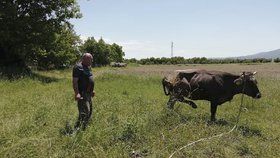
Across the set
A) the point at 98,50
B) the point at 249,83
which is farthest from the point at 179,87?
the point at 98,50

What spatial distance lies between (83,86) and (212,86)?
4.30m

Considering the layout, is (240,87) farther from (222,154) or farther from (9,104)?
(9,104)

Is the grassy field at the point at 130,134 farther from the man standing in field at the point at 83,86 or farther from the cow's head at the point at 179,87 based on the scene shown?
the cow's head at the point at 179,87

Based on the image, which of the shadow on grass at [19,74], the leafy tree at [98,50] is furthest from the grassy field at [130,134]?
the leafy tree at [98,50]

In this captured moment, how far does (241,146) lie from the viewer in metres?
9.70

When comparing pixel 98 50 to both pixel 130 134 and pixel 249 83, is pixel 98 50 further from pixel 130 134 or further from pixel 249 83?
pixel 130 134

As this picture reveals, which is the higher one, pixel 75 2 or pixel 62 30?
pixel 75 2

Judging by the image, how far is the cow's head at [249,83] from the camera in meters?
12.6

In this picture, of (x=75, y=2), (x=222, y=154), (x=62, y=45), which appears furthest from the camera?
(x=62, y=45)

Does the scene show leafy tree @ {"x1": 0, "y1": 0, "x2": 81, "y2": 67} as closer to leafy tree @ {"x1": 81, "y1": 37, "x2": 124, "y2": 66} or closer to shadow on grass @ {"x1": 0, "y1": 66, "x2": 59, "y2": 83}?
shadow on grass @ {"x1": 0, "y1": 66, "x2": 59, "y2": 83}

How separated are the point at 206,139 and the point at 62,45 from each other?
86.0 ft

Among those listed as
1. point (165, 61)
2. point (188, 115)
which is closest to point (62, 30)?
point (188, 115)


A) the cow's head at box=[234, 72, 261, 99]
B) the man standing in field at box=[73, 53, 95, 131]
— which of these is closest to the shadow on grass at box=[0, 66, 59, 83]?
the man standing in field at box=[73, 53, 95, 131]

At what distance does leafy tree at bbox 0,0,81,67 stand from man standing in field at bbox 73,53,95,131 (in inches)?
724
